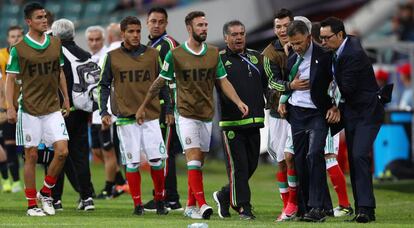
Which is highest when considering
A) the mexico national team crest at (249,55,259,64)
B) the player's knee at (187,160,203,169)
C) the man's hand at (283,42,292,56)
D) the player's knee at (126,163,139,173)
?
the man's hand at (283,42,292,56)

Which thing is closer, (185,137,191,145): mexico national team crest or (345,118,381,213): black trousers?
(345,118,381,213): black trousers

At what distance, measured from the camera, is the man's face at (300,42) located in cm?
1501

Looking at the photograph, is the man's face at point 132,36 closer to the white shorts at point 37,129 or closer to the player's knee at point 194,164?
the white shorts at point 37,129

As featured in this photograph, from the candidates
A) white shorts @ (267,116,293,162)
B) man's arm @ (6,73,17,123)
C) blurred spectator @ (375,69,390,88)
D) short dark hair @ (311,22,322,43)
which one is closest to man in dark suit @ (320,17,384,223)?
short dark hair @ (311,22,322,43)

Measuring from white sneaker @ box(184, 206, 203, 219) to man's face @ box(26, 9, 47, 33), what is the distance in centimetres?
274

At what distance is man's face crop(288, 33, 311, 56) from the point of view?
1501 centimetres

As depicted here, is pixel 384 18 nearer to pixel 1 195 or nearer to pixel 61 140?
pixel 1 195

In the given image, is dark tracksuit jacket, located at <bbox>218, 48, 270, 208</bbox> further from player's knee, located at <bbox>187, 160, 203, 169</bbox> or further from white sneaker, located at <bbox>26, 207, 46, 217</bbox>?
white sneaker, located at <bbox>26, 207, 46, 217</bbox>

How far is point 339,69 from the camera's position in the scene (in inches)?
593

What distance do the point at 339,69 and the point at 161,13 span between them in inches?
129

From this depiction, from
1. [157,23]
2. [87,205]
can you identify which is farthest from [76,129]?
[157,23]

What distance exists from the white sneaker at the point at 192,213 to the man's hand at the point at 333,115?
189 centimetres

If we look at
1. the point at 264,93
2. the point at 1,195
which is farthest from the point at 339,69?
the point at 1,195

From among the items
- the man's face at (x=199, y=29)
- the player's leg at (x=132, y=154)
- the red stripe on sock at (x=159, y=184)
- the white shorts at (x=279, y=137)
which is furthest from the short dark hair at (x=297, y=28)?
the red stripe on sock at (x=159, y=184)
